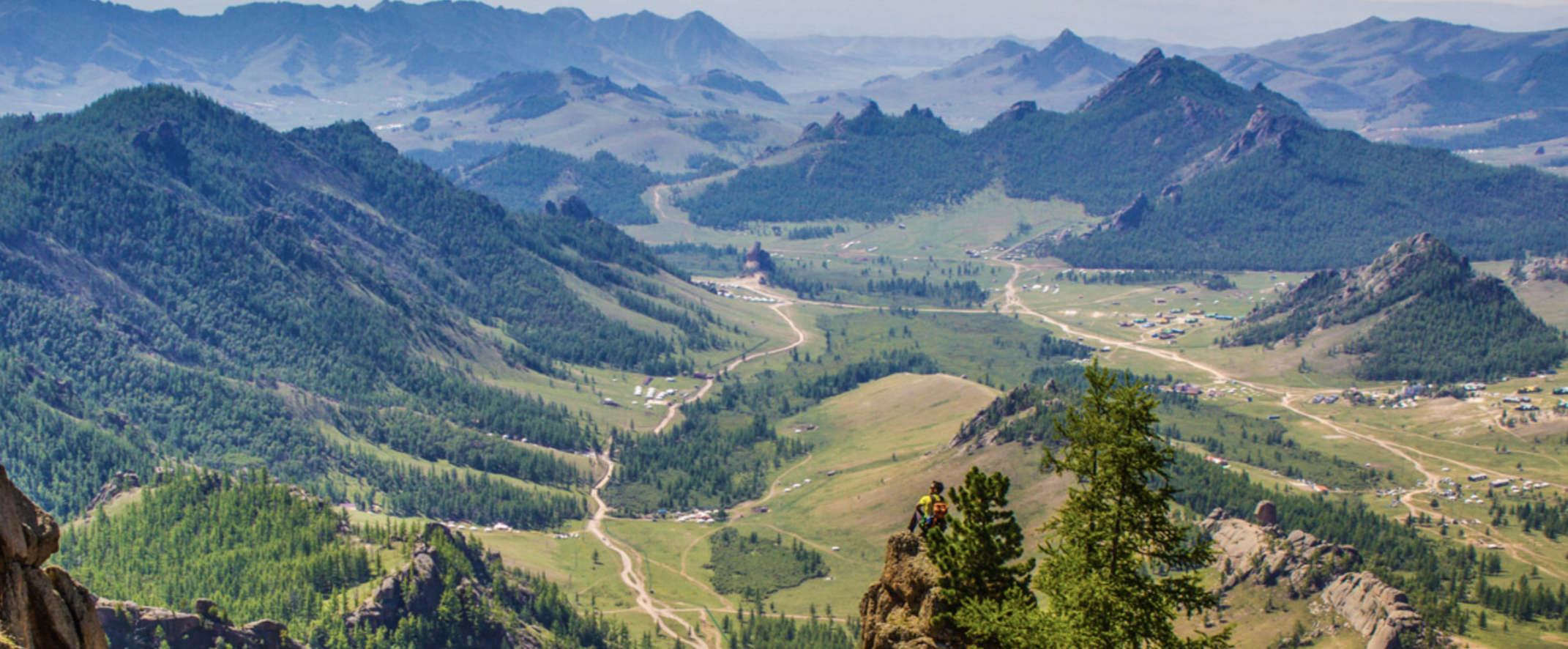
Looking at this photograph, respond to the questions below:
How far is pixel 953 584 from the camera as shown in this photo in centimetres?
6575

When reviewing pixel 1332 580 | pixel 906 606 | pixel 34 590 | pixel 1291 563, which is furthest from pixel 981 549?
pixel 1291 563

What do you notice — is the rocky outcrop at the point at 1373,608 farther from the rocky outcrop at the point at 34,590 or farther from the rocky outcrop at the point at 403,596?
the rocky outcrop at the point at 34,590

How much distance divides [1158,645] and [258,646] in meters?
129

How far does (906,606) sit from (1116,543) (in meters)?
14.9

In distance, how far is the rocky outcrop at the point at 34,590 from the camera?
4825cm

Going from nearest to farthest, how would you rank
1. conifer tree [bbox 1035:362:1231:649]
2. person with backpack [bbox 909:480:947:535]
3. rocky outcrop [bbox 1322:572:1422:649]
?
conifer tree [bbox 1035:362:1231:649] < person with backpack [bbox 909:480:947:535] < rocky outcrop [bbox 1322:572:1422:649]

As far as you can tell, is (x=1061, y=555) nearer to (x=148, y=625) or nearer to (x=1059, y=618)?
(x=1059, y=618)

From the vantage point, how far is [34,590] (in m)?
50.0

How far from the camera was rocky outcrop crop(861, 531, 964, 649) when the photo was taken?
66188mm

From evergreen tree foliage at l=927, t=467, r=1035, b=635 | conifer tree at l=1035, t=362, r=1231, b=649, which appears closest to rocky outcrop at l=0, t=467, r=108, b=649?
evergreen tree foliage at l=927, t=467, r=1035, b=635

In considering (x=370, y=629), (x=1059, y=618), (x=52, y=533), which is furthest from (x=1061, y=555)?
(x=370, y=629)

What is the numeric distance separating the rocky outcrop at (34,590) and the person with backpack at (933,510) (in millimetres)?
39174

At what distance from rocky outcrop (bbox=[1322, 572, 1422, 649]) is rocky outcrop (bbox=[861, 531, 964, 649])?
114m

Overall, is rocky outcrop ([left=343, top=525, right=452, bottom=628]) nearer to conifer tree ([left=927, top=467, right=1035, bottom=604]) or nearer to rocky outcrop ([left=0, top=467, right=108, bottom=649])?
rocky outcrop ([left=0, top=467, right=108, bottom=649])
